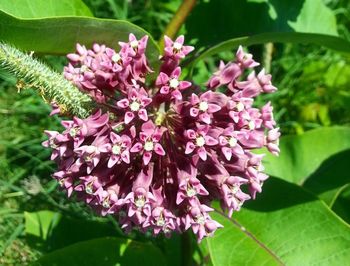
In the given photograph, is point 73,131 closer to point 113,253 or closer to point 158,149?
point 158,149

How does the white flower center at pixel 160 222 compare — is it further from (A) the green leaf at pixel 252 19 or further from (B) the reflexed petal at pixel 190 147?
(A) the green leaf at pixel 252 19

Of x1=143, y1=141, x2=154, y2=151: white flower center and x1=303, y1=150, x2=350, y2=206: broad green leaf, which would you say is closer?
x1=143, y1=141, x2=154, y2=151: white flower center

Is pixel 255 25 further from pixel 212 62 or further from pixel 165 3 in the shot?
pixel 165 3

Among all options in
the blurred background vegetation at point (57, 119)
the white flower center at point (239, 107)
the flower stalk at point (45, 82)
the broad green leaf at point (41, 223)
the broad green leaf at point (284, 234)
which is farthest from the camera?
the blurred background vegetation at point (57, 119)

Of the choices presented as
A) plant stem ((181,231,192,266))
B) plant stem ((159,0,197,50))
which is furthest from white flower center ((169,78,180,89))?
plant stem ((181,231,192,266))

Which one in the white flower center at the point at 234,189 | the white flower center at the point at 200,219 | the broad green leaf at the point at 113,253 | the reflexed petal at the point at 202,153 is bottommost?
the broad green leaf at the point at 113,253

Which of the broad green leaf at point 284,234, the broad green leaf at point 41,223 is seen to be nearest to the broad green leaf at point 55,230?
the broad green leaf at point 41,223

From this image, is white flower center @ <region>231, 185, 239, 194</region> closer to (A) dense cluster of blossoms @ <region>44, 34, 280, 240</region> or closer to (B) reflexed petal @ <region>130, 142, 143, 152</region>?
(A) dense cluster of blossoms @ <region>44, 34, 280, 240</region>
